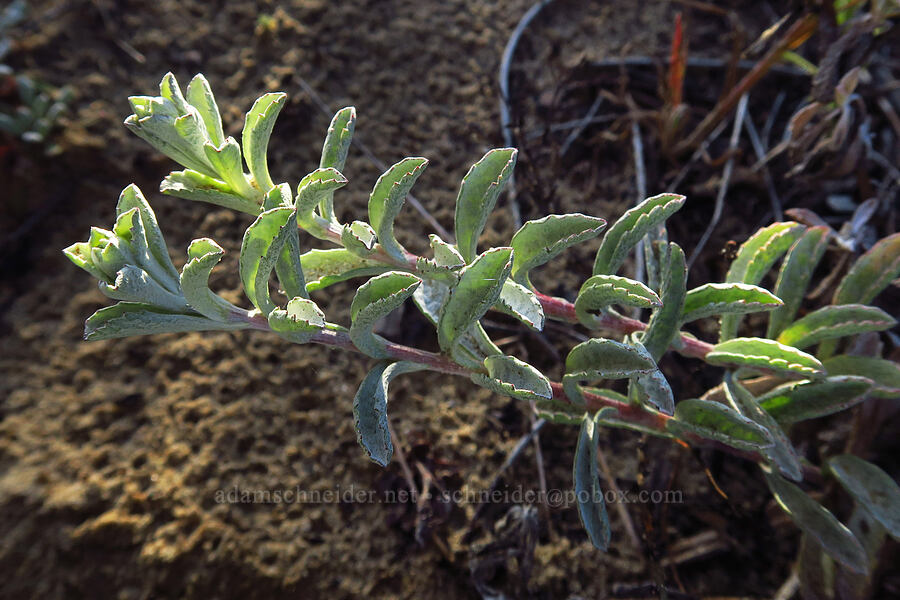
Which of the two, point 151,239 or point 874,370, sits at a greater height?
point 151,239

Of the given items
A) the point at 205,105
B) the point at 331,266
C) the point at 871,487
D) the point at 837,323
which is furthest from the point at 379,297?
the point at 871,487

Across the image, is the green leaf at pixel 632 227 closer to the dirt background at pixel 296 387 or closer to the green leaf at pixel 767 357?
the green leaf at pixel 767 357

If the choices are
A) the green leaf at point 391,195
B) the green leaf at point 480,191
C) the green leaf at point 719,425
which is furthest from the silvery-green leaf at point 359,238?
the green leaf at point 719,425

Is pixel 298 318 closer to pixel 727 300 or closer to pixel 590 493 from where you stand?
pixel 590 493

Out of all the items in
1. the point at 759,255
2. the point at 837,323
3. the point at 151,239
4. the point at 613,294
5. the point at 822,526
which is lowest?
the point at 822,526

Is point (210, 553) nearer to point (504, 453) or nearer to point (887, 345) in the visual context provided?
point (504, 453)

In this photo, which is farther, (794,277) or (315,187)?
(794,277)
